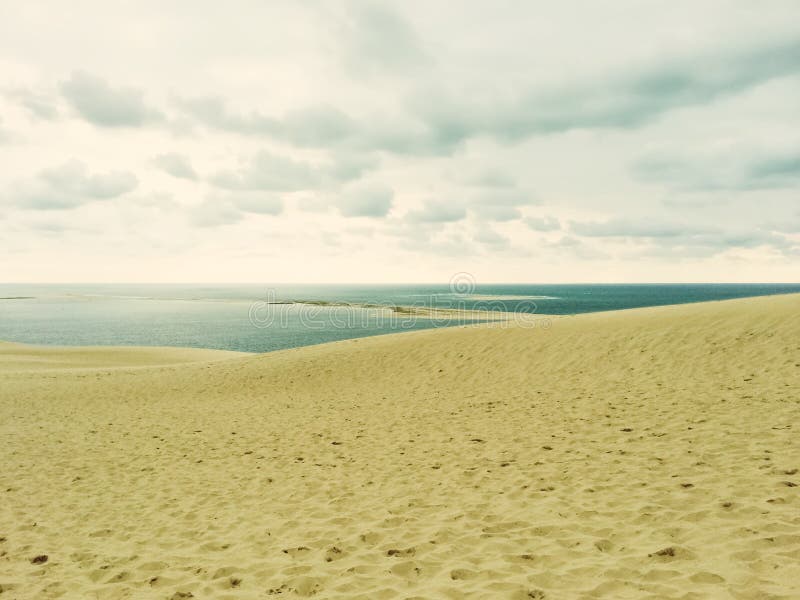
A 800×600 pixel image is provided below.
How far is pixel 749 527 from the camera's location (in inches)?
201

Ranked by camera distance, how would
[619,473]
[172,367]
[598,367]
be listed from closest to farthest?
[619,473]
[598,367]
[172,367]

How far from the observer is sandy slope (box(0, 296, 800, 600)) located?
486 centimetres

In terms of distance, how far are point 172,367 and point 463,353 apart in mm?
15957

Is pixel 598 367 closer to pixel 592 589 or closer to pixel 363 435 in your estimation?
pixel 363 435

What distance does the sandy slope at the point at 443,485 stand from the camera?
4.86 m

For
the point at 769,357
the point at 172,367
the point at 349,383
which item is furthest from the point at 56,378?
the point at 769,357

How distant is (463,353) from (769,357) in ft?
33.5

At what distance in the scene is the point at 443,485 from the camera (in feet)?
24.5

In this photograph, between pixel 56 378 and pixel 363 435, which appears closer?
pixel 363 435

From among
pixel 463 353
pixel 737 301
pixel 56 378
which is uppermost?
pixel 737 301

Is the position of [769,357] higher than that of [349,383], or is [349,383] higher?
[769,357]

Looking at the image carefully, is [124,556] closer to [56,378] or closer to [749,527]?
[749,527]

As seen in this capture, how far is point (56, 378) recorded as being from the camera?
22.5 meters

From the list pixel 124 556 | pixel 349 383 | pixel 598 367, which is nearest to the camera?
pixel 124 556
